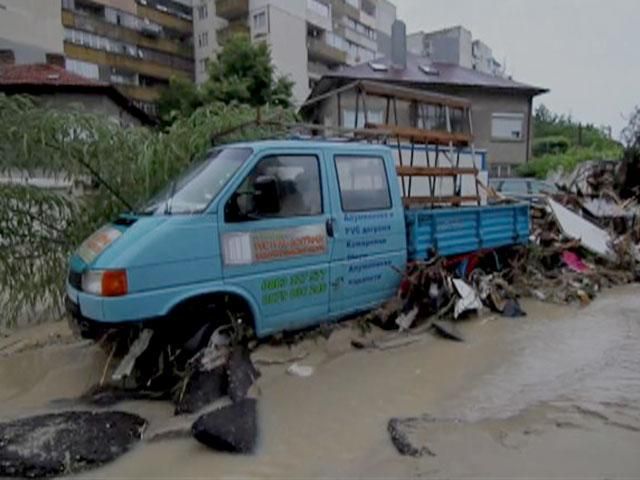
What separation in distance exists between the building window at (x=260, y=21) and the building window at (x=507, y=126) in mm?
17989

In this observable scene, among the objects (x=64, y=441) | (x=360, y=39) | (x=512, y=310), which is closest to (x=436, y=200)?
(x=512, y=310)

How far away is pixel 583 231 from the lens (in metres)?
10.5

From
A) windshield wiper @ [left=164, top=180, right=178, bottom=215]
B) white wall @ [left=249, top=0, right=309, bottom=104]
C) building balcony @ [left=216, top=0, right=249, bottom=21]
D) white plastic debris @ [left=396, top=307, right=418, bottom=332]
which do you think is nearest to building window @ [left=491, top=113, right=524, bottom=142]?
white wall @ [left=249, top=0, right=309, bottom=104]

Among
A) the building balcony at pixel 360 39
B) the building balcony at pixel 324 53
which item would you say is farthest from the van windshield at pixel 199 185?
the building balcony at pixel 360 39

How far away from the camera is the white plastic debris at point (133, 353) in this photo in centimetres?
431

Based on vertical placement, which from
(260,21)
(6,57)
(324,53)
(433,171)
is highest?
(260,21)

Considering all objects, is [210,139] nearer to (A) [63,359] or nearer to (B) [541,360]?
(A) [63,359]

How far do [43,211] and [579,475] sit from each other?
6.28 metres

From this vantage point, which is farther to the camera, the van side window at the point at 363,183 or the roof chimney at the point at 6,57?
the roof chimney at the point at 6,57

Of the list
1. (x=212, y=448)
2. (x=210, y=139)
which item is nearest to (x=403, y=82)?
(x=210, y=139)

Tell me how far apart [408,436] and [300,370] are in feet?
4.86

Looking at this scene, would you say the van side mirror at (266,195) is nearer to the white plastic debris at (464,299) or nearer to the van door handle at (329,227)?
the van door handle at (329,227)

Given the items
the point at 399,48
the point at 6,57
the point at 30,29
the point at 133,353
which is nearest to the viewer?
the point at 133,353

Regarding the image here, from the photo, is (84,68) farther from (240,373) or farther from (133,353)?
(240,373)
